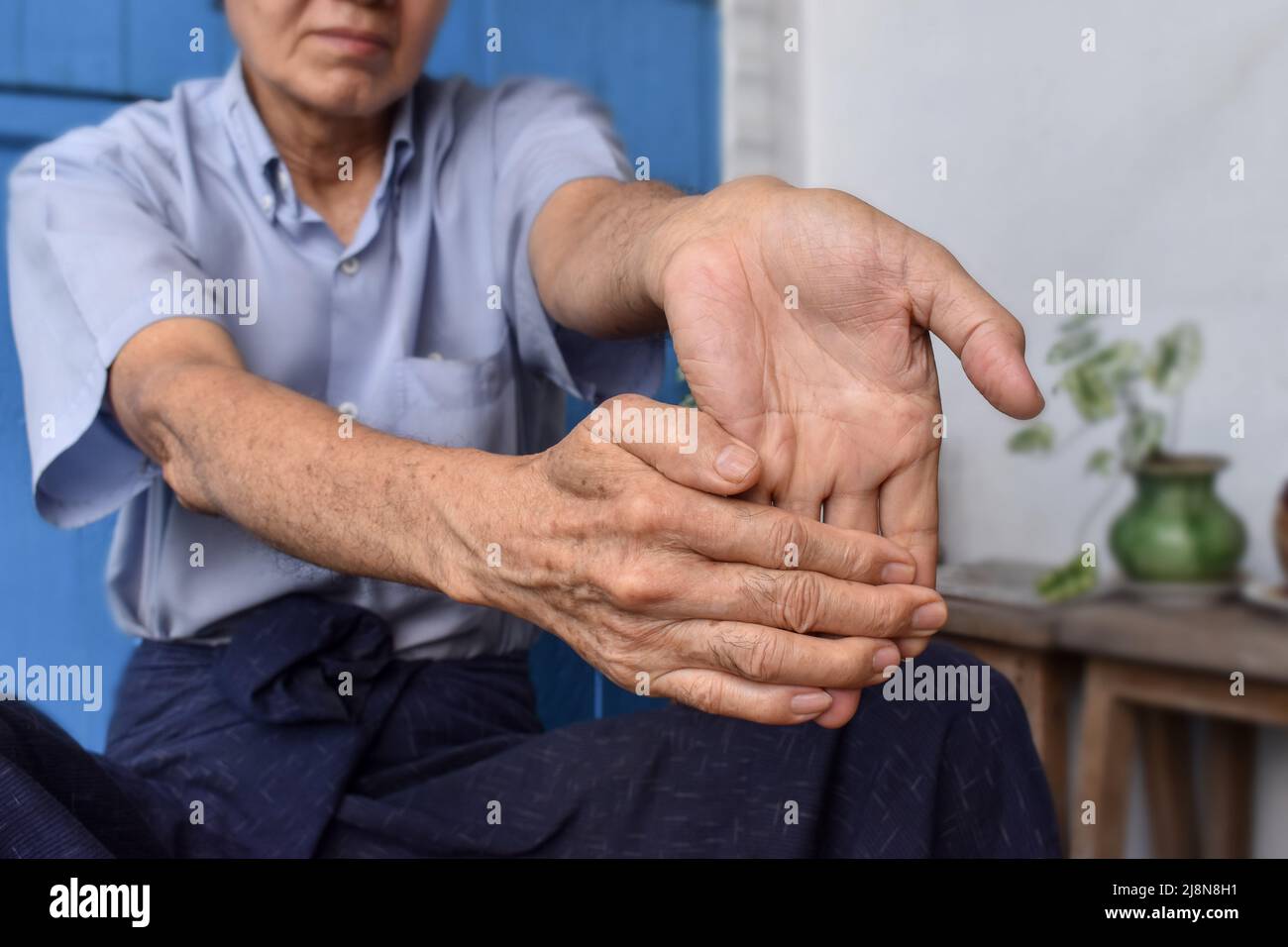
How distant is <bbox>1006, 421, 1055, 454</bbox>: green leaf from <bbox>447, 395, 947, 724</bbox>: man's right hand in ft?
2.71

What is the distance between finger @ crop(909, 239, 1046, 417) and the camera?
0.52 meters

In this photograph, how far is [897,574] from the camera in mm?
568

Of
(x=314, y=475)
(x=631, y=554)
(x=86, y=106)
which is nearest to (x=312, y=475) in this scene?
(x=314, y=475)

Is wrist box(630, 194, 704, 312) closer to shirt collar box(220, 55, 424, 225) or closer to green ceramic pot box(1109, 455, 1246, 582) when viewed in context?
shirt collar box(220, 55, 424, 225)

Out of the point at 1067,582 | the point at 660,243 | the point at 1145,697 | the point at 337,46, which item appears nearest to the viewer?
the point at 660,243

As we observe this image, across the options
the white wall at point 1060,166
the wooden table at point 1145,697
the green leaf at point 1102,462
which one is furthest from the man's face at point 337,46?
the green leaf at point 1102,462

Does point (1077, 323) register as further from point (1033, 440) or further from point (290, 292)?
point (290, 292)

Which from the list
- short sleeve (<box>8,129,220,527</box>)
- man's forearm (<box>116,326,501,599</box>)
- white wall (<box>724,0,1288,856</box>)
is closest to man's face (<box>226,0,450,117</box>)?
short sleeve (<box>8,129,220,527</box>)

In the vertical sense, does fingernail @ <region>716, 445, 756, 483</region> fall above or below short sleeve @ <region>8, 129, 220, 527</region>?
below

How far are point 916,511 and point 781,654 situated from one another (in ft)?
0.37

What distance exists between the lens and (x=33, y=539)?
1111mm

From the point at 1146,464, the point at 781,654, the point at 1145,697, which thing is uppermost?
the point at 1146,464

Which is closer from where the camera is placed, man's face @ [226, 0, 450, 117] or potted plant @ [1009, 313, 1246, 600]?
man's face @ [226, 0, 450, 117]
